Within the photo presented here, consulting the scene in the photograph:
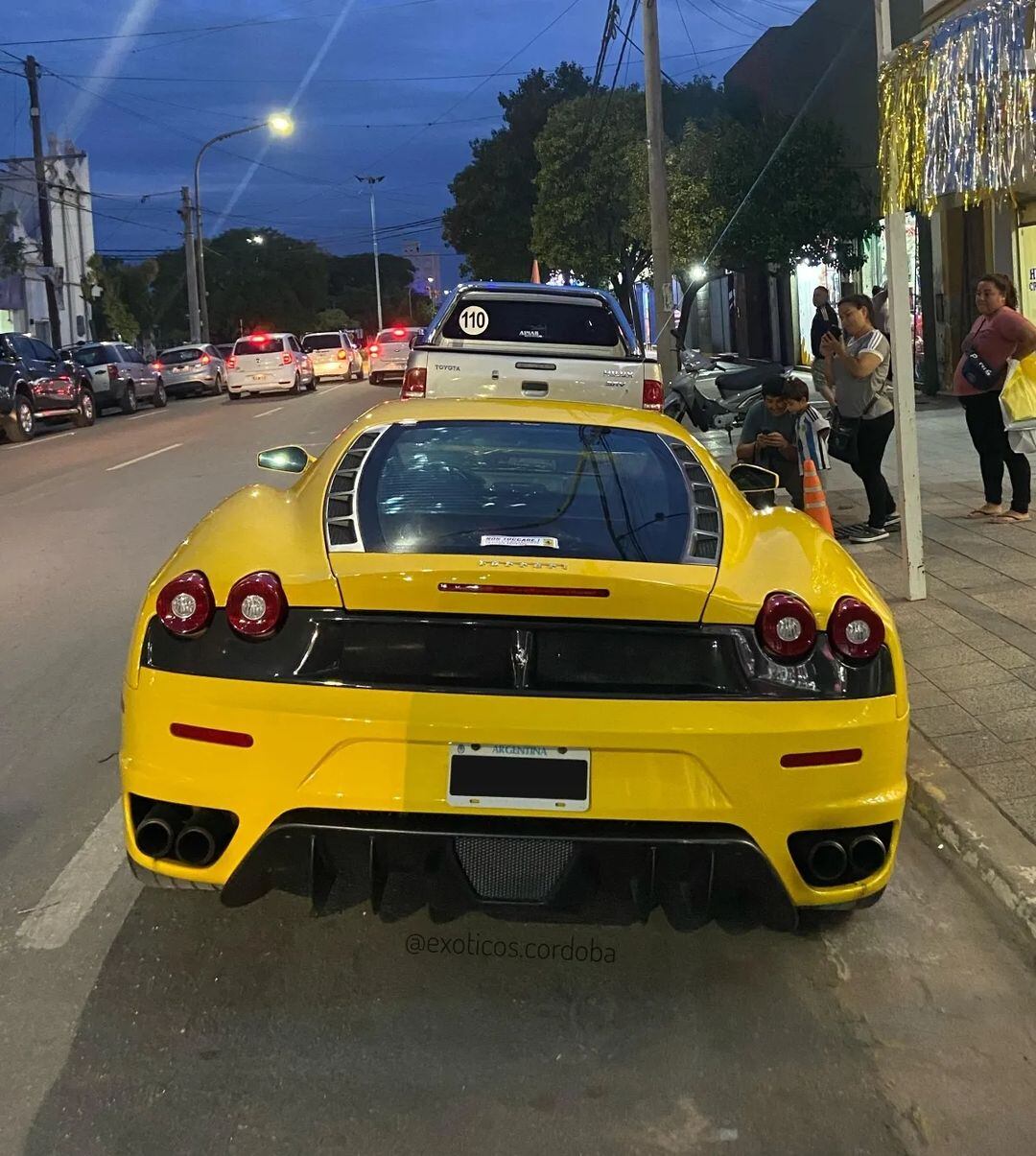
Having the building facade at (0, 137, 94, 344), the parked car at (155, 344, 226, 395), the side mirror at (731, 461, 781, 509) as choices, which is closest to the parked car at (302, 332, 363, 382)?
the parked car at (155, 344, 226, 395)

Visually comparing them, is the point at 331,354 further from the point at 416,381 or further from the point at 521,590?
the point at 521,590

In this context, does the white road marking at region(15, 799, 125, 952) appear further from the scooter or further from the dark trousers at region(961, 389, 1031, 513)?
the scooter

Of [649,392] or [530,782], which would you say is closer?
[530,782]

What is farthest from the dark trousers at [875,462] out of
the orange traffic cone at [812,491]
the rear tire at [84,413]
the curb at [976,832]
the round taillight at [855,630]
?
the rear tire at [84,413]

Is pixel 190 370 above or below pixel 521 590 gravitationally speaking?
above

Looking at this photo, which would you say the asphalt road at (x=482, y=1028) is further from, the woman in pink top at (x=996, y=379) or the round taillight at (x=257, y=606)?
the woman in pink top at (x=996, y=379)

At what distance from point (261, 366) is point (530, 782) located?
30009mm

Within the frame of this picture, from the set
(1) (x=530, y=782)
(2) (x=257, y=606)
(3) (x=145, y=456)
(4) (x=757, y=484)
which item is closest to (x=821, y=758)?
(1) (x=530, y=782)

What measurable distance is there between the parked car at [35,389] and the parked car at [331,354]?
14.6 meters

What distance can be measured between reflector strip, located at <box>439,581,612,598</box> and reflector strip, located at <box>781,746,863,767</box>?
601mm

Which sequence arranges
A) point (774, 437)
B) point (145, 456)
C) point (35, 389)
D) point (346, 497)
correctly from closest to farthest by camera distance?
point (346, 497), point (774, 437), point (145, 456), point (35, 389)

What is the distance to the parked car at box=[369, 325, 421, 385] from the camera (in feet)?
115

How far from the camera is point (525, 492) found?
4.09 meters

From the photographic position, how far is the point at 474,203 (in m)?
52.1
